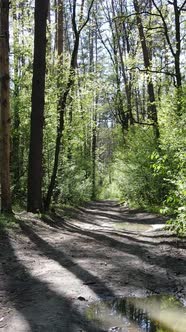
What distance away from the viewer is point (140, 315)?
409cm

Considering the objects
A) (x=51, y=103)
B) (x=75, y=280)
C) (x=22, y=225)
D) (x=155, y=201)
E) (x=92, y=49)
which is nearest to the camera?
(x=75, y=280)

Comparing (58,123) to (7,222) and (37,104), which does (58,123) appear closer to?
(37,104)

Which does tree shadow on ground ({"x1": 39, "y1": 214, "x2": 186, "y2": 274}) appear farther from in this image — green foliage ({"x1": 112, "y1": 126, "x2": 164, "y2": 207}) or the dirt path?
green foliage ({"x1": 112, "y1": 126, "x2": 164, "y2": 207})

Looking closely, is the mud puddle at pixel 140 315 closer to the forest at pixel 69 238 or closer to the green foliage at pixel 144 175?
the forest at pixel 69 238

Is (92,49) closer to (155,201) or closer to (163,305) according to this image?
(155,201)

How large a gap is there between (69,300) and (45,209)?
8936 mm

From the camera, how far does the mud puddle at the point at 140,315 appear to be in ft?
12.3

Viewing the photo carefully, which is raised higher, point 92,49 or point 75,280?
point 92,49

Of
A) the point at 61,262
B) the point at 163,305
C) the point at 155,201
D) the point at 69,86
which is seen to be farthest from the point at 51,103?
the point at 163,305

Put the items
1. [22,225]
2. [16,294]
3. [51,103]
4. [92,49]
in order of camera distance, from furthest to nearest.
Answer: [92,49] → [51,103] → [22,225] → [16,294]

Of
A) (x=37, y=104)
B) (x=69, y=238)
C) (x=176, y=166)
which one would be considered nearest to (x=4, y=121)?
(x=37, y=104)

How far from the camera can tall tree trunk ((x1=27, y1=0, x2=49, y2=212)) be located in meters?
11.8

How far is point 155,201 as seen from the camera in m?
17.2

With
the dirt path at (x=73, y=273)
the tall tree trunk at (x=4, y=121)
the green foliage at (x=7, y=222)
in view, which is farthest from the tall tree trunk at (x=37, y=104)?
the dirt path at (x=73, y=273)
